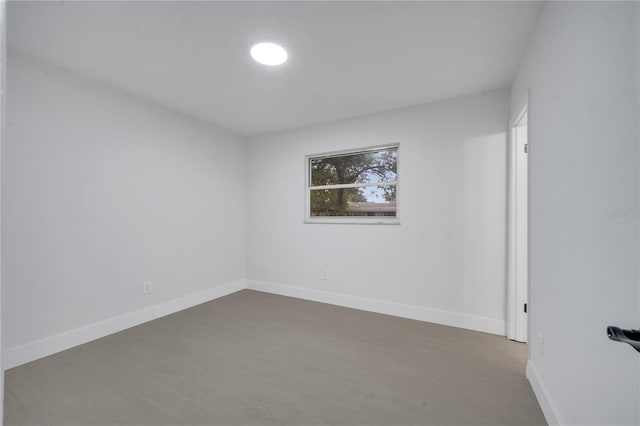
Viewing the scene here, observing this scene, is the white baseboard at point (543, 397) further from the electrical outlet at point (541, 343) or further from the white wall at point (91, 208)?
the white wall at point (91, 208)

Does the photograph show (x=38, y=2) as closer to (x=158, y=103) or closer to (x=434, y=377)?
(x=158, y=103)

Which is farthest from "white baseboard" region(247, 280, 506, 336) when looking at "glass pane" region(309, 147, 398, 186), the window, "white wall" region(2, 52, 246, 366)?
"glass pane" region(309, 147, 398, 186)

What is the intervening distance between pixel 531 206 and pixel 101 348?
3569 mm

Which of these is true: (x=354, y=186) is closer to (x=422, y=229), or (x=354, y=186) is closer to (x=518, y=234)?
(x=422, y=229)

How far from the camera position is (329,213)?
3791 mm

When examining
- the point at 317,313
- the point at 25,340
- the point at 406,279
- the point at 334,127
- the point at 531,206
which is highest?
the point at 334,127

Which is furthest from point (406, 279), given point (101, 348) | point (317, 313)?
point (101, 348)

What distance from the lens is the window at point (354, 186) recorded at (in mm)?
3379

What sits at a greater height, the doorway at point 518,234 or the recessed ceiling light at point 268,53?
the recessed ceiling light at point 268,53

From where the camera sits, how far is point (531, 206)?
6.03 ft

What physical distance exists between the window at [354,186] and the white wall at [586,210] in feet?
5.53

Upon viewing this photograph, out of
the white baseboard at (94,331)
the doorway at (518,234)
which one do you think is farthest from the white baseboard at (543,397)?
the white baseboard at (94,331)

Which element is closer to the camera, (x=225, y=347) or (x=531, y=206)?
(x=531, y=206)

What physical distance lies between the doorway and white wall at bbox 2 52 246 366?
3515mm
